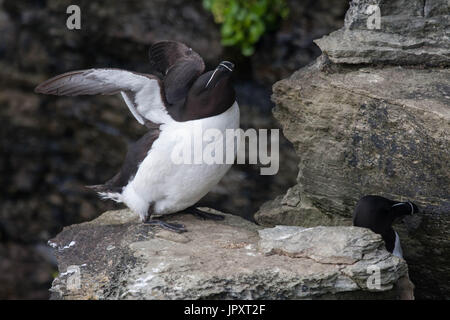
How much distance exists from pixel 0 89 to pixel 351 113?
20.6 feet

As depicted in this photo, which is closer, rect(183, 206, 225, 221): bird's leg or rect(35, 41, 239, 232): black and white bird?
rect(35, 41, 239, 232): black and white bird

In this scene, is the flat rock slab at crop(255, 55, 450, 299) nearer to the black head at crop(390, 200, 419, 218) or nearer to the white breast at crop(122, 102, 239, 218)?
the black head at crop(390, 200, 419, 218)

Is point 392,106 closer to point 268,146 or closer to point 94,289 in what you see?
point 94,289

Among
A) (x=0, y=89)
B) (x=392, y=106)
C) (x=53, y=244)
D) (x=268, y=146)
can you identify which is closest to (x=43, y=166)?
(x=0, y=89)

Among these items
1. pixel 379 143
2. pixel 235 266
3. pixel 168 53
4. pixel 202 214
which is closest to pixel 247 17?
pixel 168 53

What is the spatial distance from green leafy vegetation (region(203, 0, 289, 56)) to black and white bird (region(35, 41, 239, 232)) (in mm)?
3199

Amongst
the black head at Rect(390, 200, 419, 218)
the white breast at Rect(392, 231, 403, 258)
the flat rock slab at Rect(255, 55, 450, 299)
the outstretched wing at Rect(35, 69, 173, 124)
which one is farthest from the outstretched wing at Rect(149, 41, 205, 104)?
the white breast at Rect(392, 231, 403, 258)

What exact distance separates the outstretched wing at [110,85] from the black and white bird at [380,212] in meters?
1.32

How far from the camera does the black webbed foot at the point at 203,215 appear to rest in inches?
200

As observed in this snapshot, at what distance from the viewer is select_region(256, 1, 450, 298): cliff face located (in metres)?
4.41

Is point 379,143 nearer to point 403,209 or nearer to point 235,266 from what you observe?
point 403,209

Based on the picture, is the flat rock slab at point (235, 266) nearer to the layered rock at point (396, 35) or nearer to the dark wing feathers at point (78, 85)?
the dark wing feathers at point (78, 85)

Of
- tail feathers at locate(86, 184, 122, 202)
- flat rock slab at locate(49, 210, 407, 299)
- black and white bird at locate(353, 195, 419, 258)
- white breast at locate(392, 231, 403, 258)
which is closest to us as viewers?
flat rock slab at locate(49, 210, 407, 299)

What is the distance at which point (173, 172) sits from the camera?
180 inches
